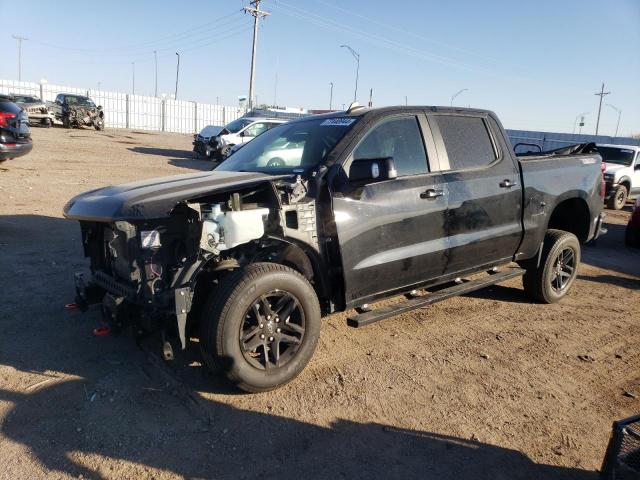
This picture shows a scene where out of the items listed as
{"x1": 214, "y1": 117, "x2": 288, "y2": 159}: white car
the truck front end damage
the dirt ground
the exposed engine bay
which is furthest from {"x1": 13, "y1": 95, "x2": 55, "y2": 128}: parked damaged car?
the exposed engine bay

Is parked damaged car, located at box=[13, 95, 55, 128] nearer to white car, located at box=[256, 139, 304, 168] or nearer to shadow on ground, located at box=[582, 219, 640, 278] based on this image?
white car, located at box=[256, 139, 304, 168]

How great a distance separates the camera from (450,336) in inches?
181

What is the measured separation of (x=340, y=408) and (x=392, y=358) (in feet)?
2.90

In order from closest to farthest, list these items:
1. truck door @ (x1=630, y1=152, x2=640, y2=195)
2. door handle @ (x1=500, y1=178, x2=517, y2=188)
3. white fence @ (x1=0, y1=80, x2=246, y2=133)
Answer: door handle @ (x1=500, y1=178, x2=517, y2=188) → truck door @ (x1=630, y1=152, x2=640, y2=195) → white fence @ (x1=0, y1=80, x2=246, y2=133)

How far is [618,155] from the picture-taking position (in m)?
15.4

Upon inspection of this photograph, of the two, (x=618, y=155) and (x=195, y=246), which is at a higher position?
(x=618, y=155)

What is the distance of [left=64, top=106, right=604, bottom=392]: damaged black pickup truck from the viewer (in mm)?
3287

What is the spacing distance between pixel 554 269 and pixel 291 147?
3.21m

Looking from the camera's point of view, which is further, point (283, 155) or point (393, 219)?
point (283, 155)

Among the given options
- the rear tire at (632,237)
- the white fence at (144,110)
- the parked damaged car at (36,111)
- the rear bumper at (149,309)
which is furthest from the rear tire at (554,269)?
the white fence at (144,110)

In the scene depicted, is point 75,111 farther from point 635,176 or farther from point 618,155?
point 635,176

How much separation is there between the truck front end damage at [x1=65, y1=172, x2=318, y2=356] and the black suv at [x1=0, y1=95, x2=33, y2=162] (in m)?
5.72

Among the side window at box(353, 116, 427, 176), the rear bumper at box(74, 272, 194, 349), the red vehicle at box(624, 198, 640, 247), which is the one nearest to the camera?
the rear bumper at box(74, 272, 194, 349)

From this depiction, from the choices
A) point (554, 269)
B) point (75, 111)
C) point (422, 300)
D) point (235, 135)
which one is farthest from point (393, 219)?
point (75, 111)
